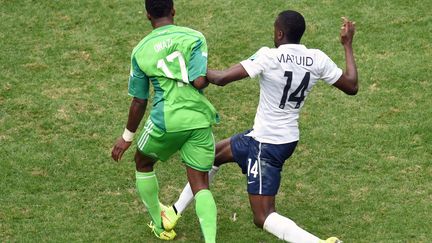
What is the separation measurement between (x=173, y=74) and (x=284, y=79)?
88cm

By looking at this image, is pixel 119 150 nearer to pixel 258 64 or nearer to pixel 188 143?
pixel 188 143

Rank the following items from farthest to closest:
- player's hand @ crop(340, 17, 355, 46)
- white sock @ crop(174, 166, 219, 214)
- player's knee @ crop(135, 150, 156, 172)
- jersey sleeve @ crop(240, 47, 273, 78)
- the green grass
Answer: the green grass < white sock @ crop(174, 166, 219, 214) < player's knee @ crop(135, 150, 156, 172) < player's hand @ crop(340, 17, 355, 46) < jersey sleeve @ crop(240, 47, 273, 78)

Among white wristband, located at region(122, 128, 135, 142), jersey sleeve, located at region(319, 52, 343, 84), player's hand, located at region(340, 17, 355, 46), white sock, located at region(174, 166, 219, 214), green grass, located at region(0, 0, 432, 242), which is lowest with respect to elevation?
green grass, located at region(0, 0, 432, 242)

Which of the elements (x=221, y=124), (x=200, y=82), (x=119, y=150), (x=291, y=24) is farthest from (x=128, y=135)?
(x=221, y=124)

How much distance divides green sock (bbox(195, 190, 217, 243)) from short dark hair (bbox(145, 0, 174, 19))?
4.83 ft

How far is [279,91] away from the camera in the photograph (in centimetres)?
744

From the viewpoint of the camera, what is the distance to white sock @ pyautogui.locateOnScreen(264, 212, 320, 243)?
7496 millimetres

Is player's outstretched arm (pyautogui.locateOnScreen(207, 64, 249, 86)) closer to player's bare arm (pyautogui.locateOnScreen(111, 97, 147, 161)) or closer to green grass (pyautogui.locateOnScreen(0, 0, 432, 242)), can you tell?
player's bare arm (pyautogui.locateOnScreen(111, 97, 147, 161))

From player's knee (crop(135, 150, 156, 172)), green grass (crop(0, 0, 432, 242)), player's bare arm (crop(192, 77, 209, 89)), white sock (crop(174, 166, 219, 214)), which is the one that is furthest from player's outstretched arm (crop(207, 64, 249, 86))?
green grass (crop(0, 0, 432, 242))

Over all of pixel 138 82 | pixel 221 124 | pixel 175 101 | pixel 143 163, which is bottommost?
pixel 221 124

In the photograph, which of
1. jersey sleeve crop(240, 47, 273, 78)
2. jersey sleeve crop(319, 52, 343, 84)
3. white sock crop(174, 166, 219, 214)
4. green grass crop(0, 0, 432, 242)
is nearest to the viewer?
jersey sleeve crop(240, 47, 273, 78)

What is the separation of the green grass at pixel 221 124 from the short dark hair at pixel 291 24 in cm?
193

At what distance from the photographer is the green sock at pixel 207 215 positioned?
24.8 ft

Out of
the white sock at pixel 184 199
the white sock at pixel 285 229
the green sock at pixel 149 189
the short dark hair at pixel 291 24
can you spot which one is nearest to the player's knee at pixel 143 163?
the green sock at pixel 149 189
